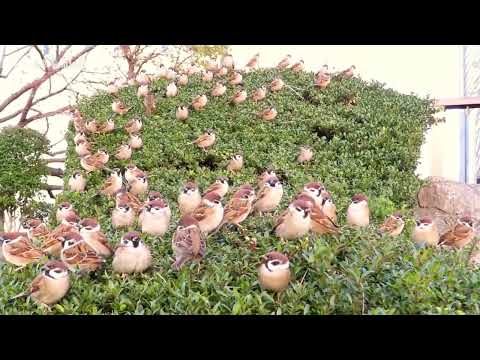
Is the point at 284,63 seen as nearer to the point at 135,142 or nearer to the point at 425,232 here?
the point at 135,142

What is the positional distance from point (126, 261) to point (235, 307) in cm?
80

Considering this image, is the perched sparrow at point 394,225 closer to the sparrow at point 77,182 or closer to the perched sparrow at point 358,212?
the perched sparrow at point 358,212

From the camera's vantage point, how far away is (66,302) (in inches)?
113

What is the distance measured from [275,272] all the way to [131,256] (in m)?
0.89

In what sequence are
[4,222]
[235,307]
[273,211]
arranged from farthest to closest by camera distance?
[4,222]
[273,211]
[235,307]

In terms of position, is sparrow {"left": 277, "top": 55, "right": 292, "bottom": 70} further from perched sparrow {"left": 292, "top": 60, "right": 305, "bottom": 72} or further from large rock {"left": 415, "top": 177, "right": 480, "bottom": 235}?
large rock {"left": 415, "top": 177, "right": 480, "bottom": 235}

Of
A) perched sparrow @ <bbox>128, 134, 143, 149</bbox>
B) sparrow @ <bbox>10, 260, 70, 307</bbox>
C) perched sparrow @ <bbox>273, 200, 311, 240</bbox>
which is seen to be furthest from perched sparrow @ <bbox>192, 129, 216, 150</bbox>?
sparrow @ <bbox>10, 260, 70, 307</bbox>

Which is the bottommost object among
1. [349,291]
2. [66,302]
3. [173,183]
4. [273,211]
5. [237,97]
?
[66,302]

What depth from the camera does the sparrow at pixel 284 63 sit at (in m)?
10.5

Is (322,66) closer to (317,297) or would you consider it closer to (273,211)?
(273,211)

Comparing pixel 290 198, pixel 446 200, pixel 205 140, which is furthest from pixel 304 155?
pixel 446 200

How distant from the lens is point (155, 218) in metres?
3.82

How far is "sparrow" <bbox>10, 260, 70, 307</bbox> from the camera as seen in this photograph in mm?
Answer: 2889
